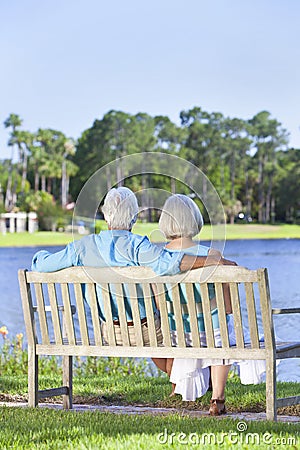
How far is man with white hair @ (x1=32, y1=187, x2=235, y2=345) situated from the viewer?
13.3 ft

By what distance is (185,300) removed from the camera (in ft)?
13.3

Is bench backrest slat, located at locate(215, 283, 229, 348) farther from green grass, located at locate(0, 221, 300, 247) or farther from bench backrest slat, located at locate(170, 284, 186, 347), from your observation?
green grass, located at locate(0, 221, 300, 247)

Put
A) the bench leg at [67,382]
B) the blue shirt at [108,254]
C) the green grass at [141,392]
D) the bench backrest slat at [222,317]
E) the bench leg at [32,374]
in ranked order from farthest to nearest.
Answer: the green grass at [141,392] → the bench leg at [67,382] → the bench leg at [32,374] → the blue shirt at [108,254] → the bench backrest slat at [222,317]

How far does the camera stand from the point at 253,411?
445 centimetres

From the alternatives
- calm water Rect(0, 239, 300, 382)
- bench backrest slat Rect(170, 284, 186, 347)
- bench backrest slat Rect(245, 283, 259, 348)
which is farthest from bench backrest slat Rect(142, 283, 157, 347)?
calm water Rect(0, 239, 300, 382)

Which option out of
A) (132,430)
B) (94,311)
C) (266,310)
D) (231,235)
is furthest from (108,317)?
(231,235)

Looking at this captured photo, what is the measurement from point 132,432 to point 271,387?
0.69 metres

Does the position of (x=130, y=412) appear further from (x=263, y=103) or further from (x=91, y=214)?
(x=263, y=103)

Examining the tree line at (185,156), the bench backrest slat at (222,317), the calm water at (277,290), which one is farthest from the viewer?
the tree line at (185,156)

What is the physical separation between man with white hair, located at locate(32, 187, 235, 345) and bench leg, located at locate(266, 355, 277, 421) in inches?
20.2

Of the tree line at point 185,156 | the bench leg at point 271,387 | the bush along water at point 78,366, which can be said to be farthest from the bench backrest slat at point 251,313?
the tree line at point 185,156

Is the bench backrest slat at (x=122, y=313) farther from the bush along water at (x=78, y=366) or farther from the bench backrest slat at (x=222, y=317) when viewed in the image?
the bush along water at (x=78, y=366)

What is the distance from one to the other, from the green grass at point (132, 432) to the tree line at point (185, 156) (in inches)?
2410

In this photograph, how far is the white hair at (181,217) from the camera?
13.2ft
